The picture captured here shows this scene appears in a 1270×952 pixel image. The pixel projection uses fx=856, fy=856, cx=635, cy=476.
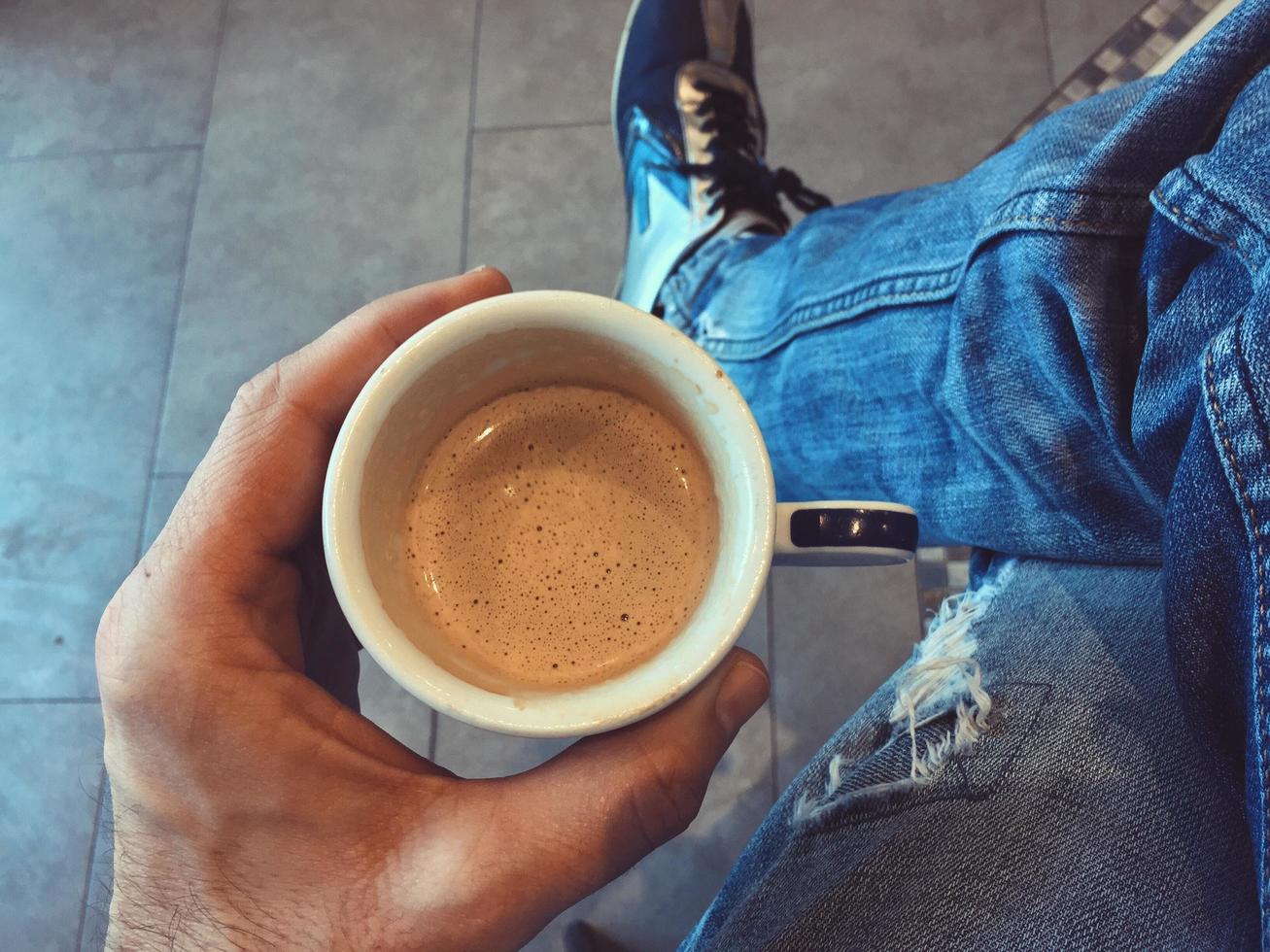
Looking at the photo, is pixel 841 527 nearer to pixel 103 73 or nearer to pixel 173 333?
pixel 173 333

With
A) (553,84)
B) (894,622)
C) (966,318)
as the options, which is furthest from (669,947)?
(553,84)

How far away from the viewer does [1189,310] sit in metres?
0.56

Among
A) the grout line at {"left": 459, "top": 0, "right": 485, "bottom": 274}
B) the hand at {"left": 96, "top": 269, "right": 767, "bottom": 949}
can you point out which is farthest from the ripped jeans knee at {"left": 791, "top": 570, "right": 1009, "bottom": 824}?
the grout line at {"left": 459, "top": 0, "right": 485, "bottom": 274}

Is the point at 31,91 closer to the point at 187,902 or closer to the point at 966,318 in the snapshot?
the point at 187,902

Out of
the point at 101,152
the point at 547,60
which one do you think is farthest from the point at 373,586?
the point at 101,152

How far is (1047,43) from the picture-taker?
1311mm

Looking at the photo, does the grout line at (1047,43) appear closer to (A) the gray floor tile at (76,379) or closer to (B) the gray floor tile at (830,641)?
(B) the gray floor tile at (830,641)

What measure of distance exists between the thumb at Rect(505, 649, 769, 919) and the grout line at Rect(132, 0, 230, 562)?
3.05 feet

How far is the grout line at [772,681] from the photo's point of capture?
1.14 metres

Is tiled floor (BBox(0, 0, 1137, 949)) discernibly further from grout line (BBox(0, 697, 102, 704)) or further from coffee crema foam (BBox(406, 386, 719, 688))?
coffee crema foam (BBox(406, 386, 719, 688))

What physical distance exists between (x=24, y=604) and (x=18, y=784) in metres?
0.25

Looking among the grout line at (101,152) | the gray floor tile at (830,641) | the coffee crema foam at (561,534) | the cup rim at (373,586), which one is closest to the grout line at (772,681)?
the gray floor tile at (830,641)

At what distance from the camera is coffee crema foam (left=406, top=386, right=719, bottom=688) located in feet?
2.12

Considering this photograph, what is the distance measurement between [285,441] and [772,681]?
2.49ft
